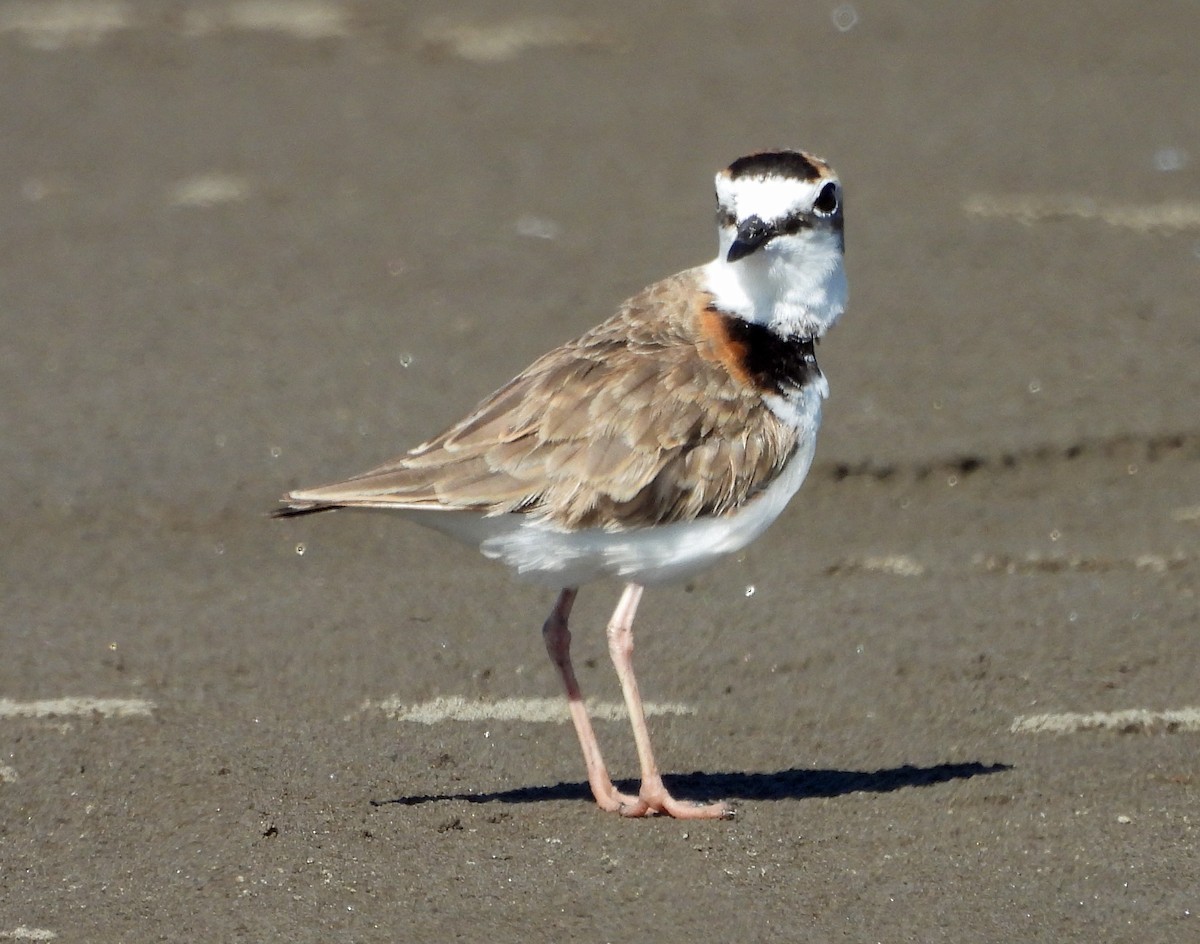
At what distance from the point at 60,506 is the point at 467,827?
3.54m

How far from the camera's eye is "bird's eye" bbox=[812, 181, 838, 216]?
5707 mm

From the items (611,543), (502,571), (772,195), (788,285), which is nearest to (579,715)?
(611,543)

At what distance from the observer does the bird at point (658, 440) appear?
555 cm

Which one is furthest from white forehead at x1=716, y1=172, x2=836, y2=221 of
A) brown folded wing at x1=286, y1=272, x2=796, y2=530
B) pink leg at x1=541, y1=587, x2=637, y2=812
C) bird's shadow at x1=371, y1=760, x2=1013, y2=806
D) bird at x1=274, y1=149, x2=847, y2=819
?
bird's shadow at x1=371, y1=760, x2=1013, y2=806

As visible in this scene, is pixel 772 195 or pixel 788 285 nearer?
pixel 772 195

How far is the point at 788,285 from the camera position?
5.79 m

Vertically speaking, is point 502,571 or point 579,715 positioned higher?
point 579,715

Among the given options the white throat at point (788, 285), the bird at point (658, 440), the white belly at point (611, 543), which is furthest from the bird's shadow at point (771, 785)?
the white throat at point (788, 285)

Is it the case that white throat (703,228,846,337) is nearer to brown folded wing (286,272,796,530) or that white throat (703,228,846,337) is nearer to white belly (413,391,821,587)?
brown folded wing (286,272,796,530)

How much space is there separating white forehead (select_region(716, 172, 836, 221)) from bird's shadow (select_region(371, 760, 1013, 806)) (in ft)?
5.49

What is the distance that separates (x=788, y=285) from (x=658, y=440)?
0.59 metres

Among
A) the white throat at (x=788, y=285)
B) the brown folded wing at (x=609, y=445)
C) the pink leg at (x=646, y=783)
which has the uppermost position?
the white throat at (x=788, y=285)

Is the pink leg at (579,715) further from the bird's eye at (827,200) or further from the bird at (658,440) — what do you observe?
the bird's eye at (827,200)

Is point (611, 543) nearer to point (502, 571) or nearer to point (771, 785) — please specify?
point (771, 785)
